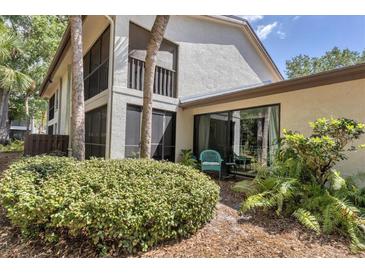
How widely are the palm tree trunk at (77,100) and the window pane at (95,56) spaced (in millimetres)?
3643

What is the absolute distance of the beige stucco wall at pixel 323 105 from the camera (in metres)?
5.49

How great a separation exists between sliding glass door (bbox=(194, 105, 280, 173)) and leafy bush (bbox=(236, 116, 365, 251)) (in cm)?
218

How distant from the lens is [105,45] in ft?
29.1

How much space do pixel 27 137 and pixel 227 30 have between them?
11.1 m

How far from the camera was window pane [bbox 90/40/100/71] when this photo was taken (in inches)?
386

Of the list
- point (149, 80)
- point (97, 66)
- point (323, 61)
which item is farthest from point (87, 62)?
point (323, 61)

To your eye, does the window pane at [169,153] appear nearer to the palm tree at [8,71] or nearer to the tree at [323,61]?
the palm tree at [8,71]

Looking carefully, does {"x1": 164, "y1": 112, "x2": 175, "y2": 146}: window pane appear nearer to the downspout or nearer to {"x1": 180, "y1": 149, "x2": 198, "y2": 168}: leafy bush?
{"x1": 180, "y1": 149, "x2": 198, "y2": 168}: leafy bush

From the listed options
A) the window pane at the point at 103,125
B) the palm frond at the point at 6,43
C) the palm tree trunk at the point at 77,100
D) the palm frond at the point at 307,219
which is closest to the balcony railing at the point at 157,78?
the window pane at the point at 103,125

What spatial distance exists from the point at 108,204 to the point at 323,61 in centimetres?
3042

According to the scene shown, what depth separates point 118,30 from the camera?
7.86 metres

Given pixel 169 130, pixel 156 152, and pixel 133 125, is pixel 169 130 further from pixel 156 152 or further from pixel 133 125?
pixel 133 125

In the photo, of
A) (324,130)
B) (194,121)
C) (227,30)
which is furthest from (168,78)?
(324,130)
